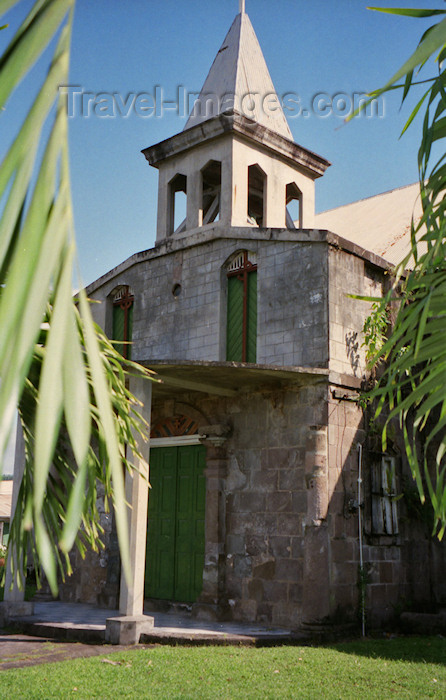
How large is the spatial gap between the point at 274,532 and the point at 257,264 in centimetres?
387

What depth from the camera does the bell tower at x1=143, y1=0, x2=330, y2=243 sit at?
463 inches

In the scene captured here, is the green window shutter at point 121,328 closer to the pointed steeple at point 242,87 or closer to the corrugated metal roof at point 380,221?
the pointed steeple at point 242,87

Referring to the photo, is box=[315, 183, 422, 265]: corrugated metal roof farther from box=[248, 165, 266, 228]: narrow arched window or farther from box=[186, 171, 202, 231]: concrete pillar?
box=[186, 171, 202, 231]: concrete pillar

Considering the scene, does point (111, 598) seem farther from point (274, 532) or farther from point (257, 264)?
point (257, 264)

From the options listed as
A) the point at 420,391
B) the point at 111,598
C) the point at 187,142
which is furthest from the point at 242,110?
the point at 420,391

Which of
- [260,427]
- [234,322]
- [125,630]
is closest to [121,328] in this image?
[234,322]

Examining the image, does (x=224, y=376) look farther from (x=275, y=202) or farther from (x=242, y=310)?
(x=275, y=202)

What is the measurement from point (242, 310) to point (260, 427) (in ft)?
6.33

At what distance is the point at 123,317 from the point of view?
12.8 metres

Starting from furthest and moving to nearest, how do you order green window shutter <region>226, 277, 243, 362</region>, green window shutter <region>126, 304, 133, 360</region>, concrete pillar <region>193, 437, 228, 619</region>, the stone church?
green window shutter <region>126, 304, 133, 360</region> < green window shutter <region>226, 277, 243, 362</region> < concrete pillar <region>193, 437, 228, 619</region> < the stone church

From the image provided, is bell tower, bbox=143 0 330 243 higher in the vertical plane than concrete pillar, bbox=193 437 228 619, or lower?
higher

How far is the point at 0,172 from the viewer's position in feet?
3.70

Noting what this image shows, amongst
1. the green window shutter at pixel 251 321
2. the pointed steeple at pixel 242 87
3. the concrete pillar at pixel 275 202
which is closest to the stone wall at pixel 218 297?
the green window shutter at pixel 251 321

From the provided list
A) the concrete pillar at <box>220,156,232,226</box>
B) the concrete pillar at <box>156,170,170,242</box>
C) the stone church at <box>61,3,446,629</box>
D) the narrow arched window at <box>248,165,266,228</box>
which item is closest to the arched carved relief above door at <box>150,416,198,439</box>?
the stone church at <box>61,3,446,629</box>
